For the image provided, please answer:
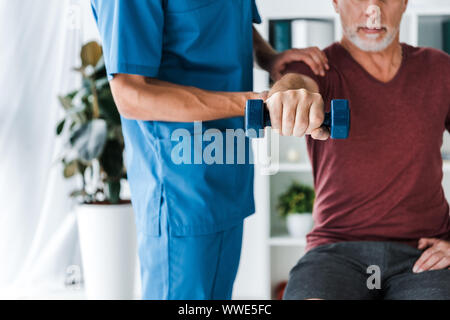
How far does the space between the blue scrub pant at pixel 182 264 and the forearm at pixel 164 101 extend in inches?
7.8

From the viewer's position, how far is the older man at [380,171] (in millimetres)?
714

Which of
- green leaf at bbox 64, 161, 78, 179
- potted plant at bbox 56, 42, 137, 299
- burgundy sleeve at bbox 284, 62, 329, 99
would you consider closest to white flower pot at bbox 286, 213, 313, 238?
potted plant at bbox 56, 42, 137, 299

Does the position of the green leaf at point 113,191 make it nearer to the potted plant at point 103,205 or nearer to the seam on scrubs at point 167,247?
the potted plant at point 103,205

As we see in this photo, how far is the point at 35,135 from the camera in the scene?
196 cm

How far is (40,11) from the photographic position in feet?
6.00

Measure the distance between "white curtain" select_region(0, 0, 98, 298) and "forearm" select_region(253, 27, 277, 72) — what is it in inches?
41.5

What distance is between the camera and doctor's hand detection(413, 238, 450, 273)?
0.77m

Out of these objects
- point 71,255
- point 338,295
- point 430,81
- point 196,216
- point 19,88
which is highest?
point 19,88

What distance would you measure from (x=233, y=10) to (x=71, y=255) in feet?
5.54

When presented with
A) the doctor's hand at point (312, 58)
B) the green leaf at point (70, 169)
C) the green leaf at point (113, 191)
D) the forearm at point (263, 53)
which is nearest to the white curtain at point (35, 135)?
the green leaf at point (70, 169)

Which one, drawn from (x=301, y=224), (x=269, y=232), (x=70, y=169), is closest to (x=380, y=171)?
(x=301, y=224)
